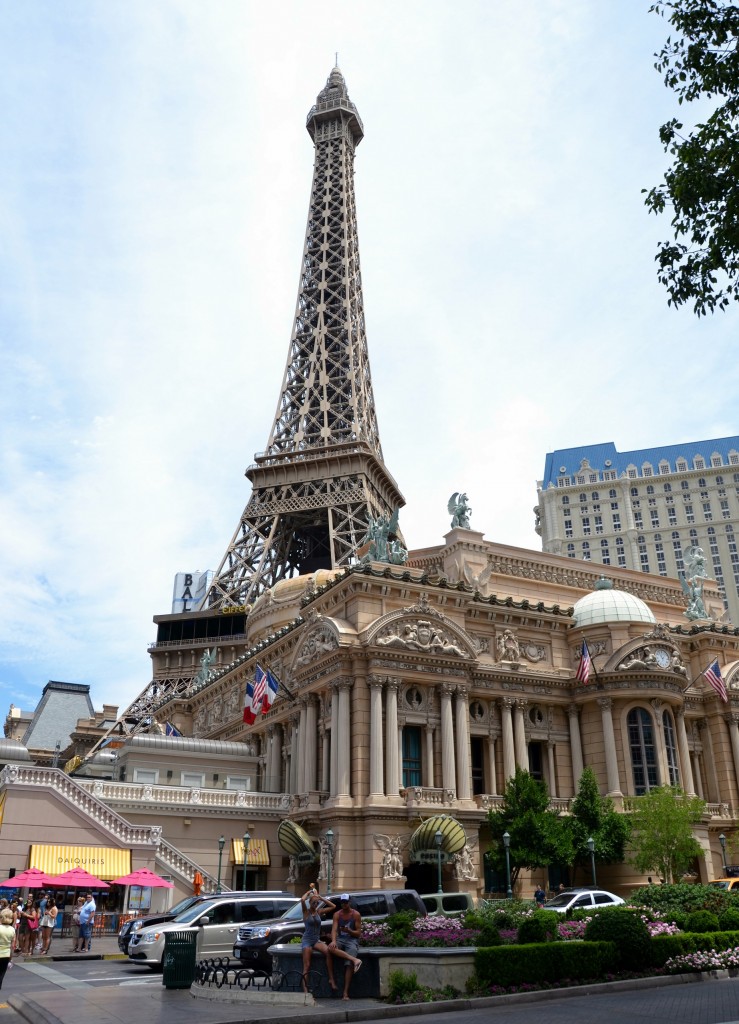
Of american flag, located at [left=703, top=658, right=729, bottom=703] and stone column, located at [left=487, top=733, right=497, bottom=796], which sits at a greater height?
american flag, located at [left=703, top=658, right=729, bottom=703]

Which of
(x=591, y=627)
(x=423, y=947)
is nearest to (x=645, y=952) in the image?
(x=423, y=947)

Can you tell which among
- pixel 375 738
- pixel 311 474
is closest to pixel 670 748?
pixel 375 738

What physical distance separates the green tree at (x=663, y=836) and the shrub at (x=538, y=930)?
2170cm

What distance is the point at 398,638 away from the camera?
41.8 meters

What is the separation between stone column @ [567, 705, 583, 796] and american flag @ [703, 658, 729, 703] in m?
7.44

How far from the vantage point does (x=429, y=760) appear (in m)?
41.8

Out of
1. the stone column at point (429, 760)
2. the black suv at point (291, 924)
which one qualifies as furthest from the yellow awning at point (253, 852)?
the black suv at point (291, 924)

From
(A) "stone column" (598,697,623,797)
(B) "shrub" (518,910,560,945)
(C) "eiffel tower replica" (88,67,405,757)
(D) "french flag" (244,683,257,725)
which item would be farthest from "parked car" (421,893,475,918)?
(C) "eiffel tower replica" (88,67,405,757)

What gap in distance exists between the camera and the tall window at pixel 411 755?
4175 cm

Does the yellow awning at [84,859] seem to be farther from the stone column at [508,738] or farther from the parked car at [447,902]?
the stone column at [508,738]

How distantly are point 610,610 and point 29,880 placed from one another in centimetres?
3088

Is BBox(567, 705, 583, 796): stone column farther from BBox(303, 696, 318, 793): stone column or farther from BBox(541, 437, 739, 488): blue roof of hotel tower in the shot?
BBox(541, 437, 739, 488): blue roof of hotel tower

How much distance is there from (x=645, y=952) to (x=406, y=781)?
2155 centimetres

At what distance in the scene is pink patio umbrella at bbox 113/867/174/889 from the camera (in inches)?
1405
